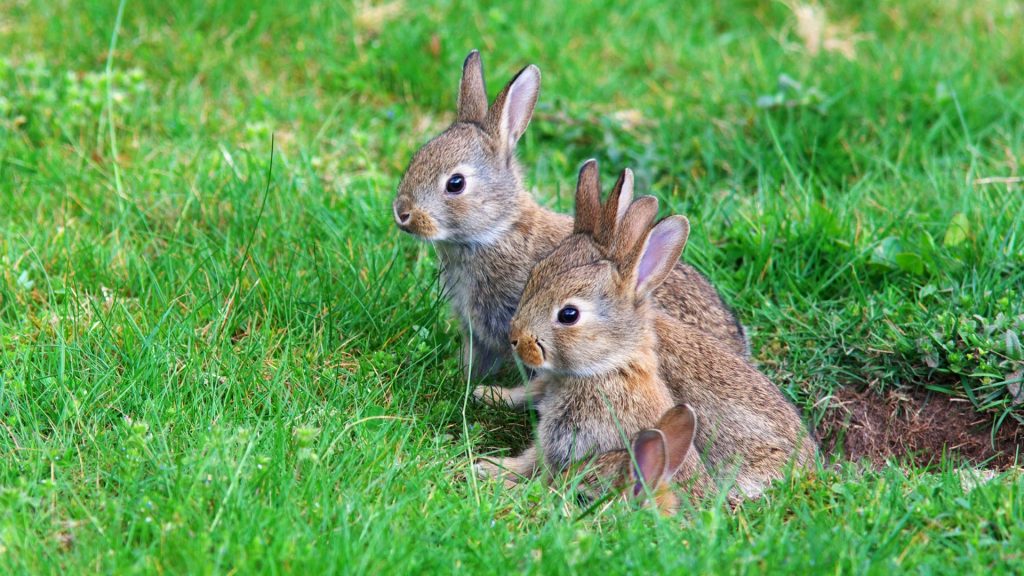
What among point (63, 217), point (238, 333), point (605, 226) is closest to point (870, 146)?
point (605, 226)

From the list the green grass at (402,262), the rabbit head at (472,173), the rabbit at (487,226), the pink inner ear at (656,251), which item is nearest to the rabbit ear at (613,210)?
the pink inner ear at (656,251)

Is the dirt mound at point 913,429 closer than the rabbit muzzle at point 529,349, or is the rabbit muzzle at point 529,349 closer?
the rabbit muzzle at point 529,349

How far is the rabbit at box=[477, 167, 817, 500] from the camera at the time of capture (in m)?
4.43

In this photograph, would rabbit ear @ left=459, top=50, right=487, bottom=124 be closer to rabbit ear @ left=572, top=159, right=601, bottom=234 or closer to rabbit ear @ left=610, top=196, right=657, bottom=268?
rabbit ear @ left=572, top=159, right=601, bottom=234

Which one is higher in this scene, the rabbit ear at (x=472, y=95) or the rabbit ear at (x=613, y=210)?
the rabbit ear at (x=472, y=95)

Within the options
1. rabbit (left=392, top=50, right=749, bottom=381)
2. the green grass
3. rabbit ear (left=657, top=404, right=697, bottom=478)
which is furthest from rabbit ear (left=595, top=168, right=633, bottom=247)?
the green grass

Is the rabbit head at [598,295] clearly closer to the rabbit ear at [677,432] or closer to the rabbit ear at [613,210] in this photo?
the rabbit ear at [613,210]

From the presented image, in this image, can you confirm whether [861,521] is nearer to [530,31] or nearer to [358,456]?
[358,456]

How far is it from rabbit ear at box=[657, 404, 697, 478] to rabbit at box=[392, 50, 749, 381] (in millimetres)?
825

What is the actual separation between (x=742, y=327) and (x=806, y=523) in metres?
1.42

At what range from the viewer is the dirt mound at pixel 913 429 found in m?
4.82

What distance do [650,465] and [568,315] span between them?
0.66 m

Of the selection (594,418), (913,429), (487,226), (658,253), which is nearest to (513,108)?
(487,226)

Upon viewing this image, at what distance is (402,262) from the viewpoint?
18.2 ft
